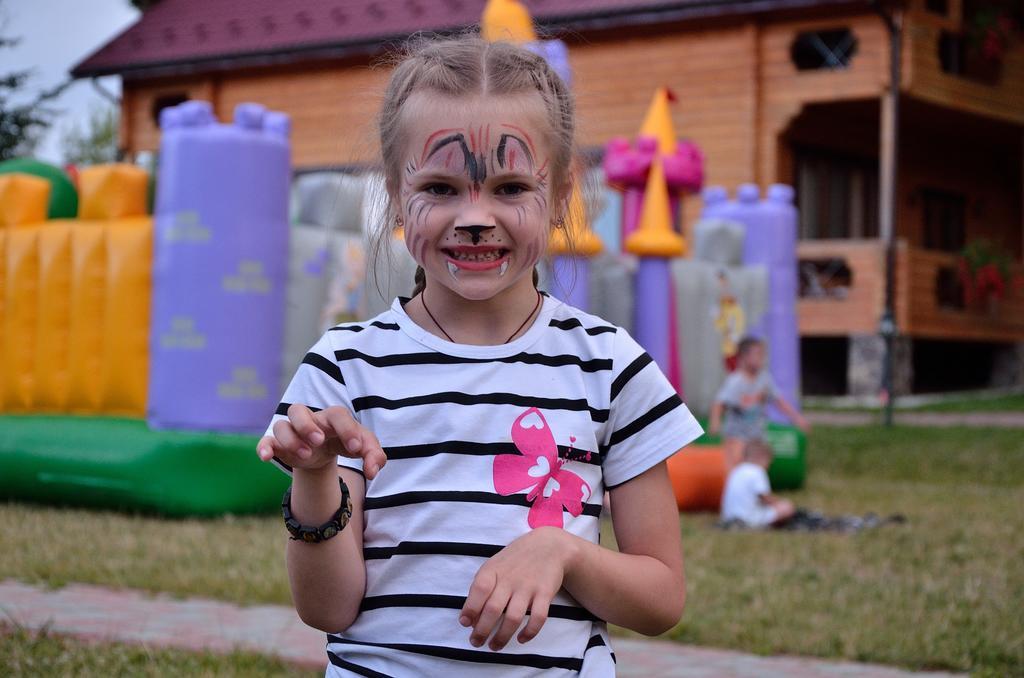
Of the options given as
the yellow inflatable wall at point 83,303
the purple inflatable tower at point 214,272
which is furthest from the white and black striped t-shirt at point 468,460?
the yellow inflatable wall at point 83,303

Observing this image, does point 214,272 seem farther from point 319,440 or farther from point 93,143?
point 93,143

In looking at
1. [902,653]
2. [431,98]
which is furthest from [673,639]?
[431,98]

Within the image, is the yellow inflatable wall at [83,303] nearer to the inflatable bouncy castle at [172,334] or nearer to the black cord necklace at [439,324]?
the inflatable bouncy castle at [172,334]

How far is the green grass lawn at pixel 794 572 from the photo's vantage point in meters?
4.22

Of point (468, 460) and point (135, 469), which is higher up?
point (468, 460)

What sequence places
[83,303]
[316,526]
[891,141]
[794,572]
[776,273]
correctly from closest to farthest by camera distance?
[316,526] → [794,572] → [83,303] → [776,273] → [891,141]

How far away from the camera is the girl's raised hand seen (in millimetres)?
1550

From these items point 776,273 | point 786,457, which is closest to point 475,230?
point 786,457

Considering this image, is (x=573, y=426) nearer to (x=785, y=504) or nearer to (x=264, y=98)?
(x=785, y=504)

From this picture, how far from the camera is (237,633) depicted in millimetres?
4012

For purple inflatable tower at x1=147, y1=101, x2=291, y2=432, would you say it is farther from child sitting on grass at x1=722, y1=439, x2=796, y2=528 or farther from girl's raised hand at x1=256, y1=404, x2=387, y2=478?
girl's raised hand at x1=256, y1=404, x2=387, y2=478

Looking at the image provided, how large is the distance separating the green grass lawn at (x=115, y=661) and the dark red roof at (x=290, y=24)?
14594 mm

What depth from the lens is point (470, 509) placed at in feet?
5.98

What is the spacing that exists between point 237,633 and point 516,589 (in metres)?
2.65
